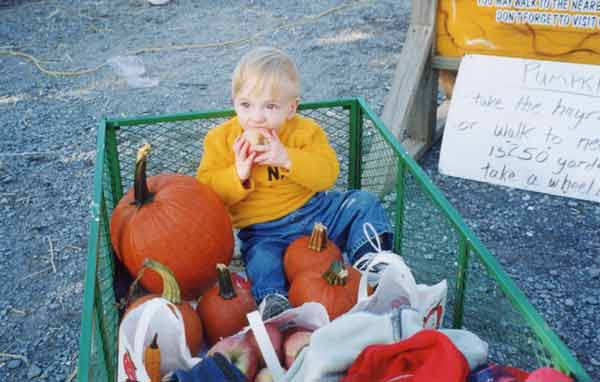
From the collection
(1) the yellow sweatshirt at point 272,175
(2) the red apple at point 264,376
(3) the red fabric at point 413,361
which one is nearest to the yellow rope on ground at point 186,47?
(1) the yellow sweatshirt at point 272,175

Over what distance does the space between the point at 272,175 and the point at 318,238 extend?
311mm

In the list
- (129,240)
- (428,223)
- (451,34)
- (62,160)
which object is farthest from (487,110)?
(62,160)

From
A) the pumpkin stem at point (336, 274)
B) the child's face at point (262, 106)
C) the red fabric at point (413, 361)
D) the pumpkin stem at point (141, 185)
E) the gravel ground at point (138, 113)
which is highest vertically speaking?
the child's face at point (262, 106)

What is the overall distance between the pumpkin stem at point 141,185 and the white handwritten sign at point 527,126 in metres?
1.75

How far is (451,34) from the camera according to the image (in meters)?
3.16

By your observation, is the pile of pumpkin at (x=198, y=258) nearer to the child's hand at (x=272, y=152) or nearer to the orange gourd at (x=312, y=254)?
the orange gourd at (x=312, y=254)

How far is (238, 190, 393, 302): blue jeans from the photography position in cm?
221

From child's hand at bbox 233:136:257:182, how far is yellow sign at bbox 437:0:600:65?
1.51m

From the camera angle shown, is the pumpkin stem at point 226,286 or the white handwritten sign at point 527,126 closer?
the pumpkin stem at point 226,286

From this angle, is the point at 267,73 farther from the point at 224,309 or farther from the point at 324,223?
the point at 224,309

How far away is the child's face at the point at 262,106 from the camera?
79.9 inches

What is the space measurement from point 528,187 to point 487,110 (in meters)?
0.43

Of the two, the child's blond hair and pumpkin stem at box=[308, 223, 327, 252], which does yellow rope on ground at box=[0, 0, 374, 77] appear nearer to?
the child's blond hair

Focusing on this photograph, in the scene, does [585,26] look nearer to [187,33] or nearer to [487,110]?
[487,110]
